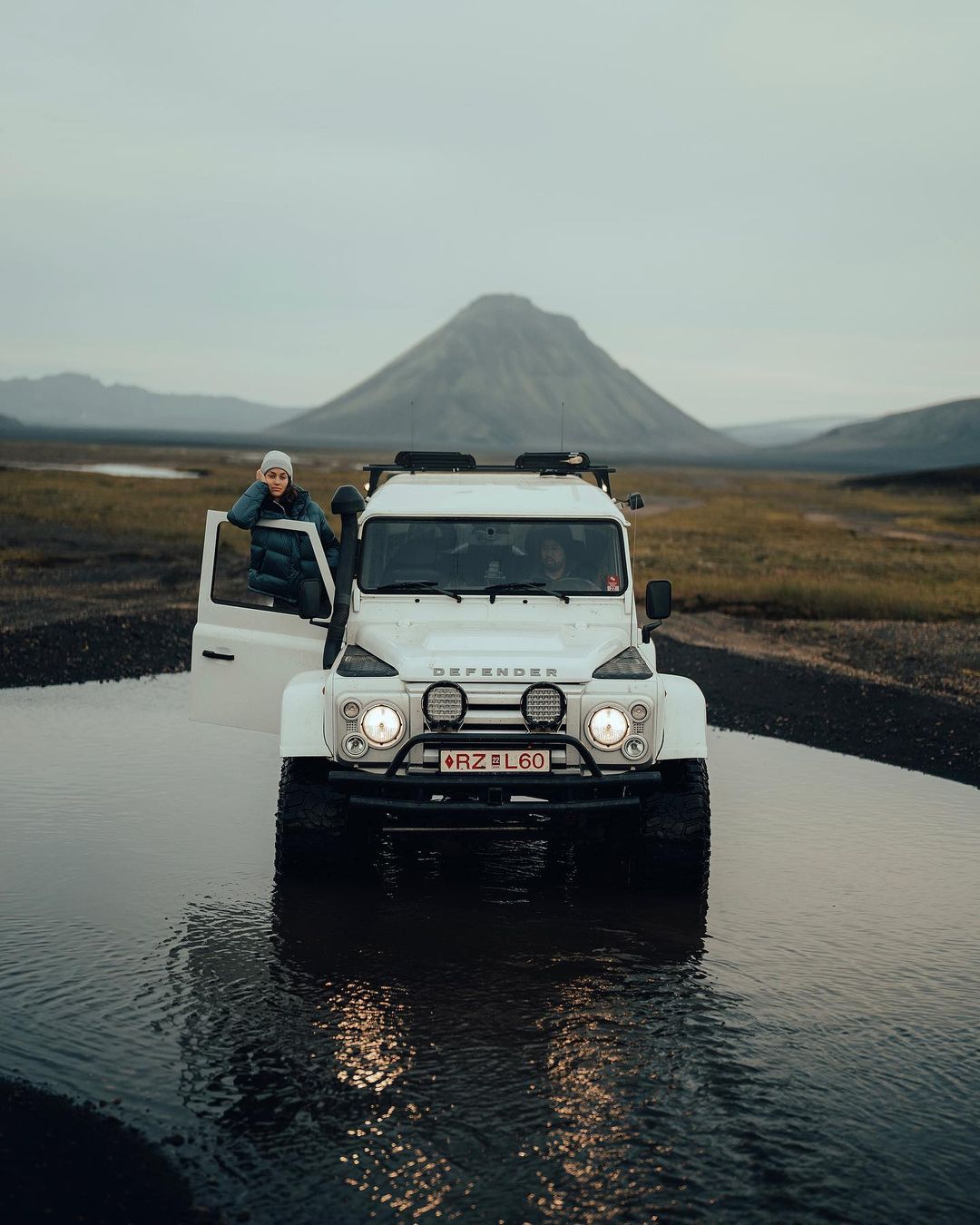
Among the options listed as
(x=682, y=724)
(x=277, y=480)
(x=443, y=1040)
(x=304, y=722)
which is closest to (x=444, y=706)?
(x=304, y=722)

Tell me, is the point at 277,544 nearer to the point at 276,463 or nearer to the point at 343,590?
the point at 276,463

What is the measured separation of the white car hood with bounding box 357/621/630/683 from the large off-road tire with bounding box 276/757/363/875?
0.71 m

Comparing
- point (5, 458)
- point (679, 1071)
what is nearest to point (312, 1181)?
point (679, 1071)

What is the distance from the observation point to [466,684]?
7.15 meters

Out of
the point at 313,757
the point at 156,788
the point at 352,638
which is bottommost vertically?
the point at 156,788

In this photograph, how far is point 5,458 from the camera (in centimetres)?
10006

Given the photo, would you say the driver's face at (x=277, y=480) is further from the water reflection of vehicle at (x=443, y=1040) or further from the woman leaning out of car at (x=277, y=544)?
the water reflection of vehicle at (x=443, y=1040)

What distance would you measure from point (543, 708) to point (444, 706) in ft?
1.54

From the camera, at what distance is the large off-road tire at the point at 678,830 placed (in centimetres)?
725

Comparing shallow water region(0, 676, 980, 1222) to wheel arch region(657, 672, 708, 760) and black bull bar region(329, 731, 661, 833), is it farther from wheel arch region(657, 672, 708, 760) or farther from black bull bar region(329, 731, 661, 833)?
wheel arch region(657, 672, 708, 760)

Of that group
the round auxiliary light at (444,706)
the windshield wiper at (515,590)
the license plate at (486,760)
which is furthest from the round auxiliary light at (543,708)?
the windshield wiper at (515,590)

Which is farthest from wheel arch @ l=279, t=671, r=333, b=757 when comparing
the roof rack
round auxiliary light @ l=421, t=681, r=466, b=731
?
the roof rack

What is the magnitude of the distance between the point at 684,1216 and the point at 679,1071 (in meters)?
1.07

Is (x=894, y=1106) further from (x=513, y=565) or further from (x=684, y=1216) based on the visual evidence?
(x=513, y=565)
